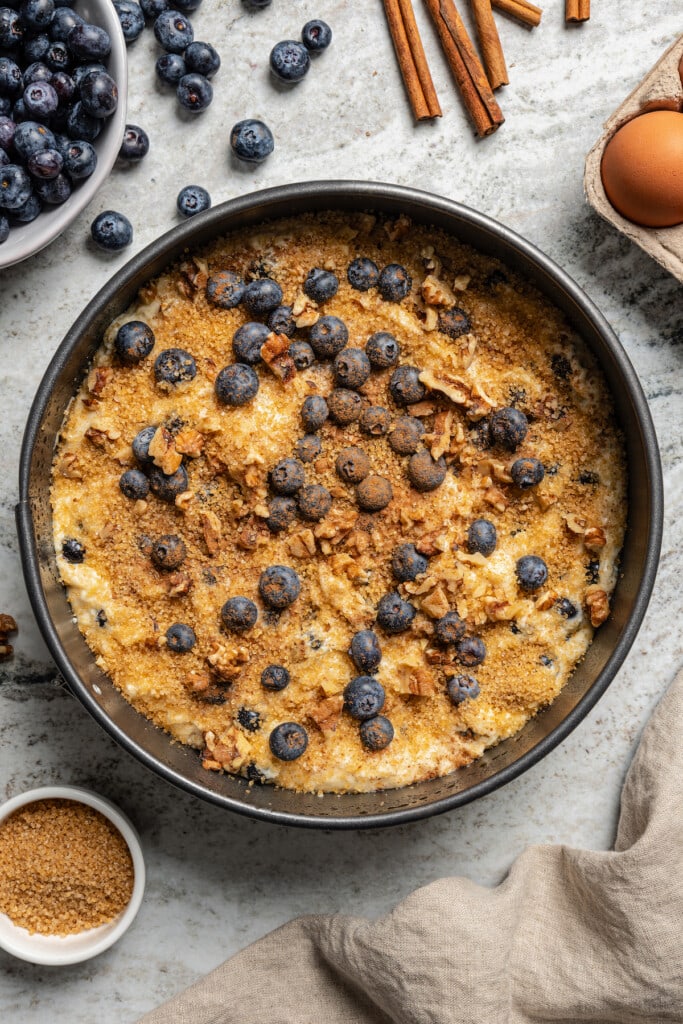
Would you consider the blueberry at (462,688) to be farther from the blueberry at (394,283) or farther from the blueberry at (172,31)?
the blueberry at (172,31)

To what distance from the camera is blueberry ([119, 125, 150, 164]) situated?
2.75 meters

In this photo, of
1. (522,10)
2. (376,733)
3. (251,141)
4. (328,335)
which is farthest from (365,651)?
(522,10)

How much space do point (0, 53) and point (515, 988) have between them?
3279mm

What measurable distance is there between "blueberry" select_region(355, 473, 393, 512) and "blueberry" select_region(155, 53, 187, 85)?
1416 millimetres

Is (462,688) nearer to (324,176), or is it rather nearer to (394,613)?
(394,613)

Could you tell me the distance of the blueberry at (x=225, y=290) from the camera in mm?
2672

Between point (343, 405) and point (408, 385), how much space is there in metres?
0.21

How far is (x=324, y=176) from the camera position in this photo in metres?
2.82

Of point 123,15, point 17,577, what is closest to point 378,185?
point 123,15

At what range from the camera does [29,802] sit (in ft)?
9.05

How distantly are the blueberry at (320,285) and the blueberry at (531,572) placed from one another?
1.02 m

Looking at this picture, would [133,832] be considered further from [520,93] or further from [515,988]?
[520,93]

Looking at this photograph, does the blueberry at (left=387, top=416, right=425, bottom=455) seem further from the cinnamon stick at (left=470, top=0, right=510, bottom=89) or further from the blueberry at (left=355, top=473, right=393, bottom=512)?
the cinnamon stick at (left=470, top=0, right=510, bottom=89)

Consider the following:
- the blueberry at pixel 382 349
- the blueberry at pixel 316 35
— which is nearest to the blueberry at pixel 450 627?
the blueberry at pixel 382 349
